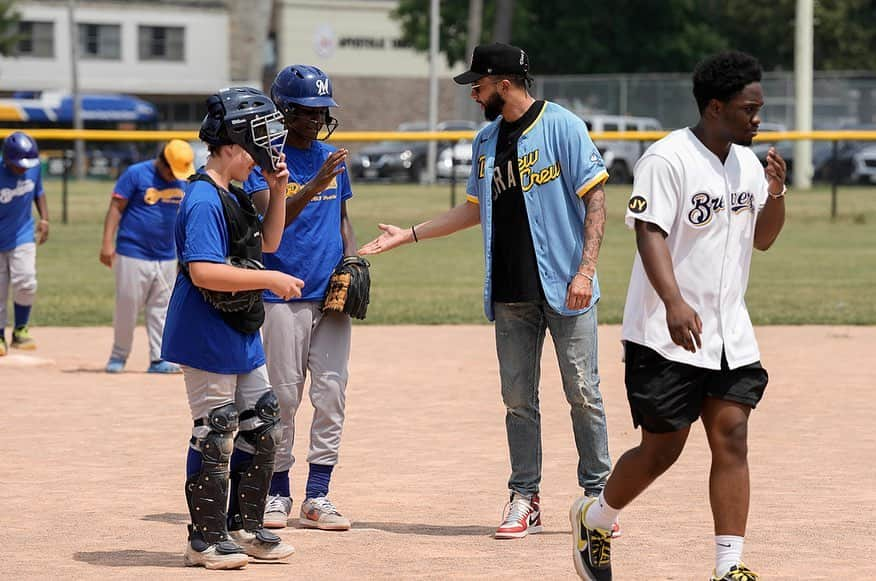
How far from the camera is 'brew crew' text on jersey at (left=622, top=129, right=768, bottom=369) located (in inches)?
216

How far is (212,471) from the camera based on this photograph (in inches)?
238

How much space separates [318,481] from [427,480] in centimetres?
105

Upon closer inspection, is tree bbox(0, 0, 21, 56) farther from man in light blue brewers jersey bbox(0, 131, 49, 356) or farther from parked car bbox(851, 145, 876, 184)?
man in light blue brewers jersey bbox(0, 131, 49, 356)

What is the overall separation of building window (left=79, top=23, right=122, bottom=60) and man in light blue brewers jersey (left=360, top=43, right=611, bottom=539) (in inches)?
2563

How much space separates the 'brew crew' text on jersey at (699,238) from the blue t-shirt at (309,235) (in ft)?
5.91

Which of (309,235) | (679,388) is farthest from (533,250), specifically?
(679,388)

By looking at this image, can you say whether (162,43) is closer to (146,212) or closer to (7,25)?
(7,25)

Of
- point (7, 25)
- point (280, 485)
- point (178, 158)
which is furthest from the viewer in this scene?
point (7, 25)

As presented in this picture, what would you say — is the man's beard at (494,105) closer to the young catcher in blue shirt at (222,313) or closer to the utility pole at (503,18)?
the young catcher in blue shirt at (222,313)

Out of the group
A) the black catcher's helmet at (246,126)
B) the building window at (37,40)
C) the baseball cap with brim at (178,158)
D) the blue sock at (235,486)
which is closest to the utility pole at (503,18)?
the building window at (37,40)

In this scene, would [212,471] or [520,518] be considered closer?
[212,471]

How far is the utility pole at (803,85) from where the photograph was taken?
3384 centimetres

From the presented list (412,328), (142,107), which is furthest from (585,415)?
(142,107)

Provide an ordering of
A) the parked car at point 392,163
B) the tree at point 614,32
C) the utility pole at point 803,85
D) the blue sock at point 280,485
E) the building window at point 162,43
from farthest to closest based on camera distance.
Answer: the building window at point 162,43
the tree at point 614,32
the parked car at point 392,163
the utility pole at point 803,85
the blue sock at point 280,485
